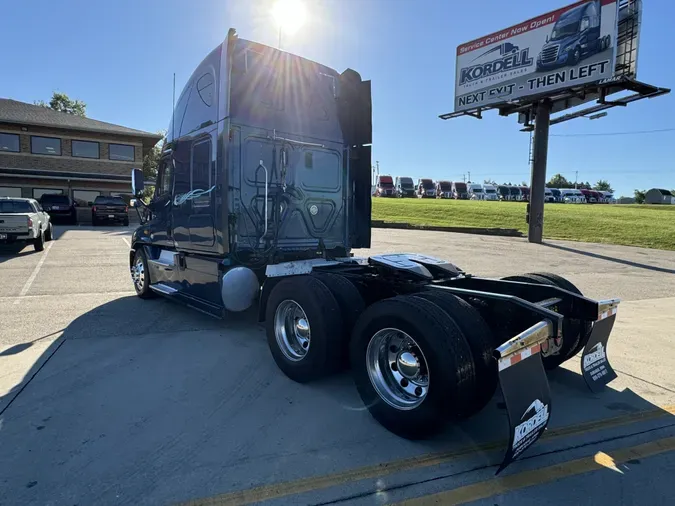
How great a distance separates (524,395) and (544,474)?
21.9 inches

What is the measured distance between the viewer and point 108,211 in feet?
84.6

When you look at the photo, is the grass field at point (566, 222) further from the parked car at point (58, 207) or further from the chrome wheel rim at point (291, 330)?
the chrome wheel rim at point (291, 330)

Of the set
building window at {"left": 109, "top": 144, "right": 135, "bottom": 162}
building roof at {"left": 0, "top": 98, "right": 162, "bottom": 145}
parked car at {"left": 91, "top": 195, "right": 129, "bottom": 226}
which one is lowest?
parked car at {"left": 91, "top": 195, "right": 129, "bottom": 226}

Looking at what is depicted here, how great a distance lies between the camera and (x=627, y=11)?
17266mm

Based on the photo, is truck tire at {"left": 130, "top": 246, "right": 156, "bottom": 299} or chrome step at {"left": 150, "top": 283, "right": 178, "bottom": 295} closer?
chrome step at {"left": 150, "top": 283, "right": 178, "bottom": 295}

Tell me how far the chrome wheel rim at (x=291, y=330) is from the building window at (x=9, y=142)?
→ 3308 cm

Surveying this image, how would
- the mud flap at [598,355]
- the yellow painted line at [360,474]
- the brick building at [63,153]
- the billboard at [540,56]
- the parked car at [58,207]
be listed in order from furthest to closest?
the brick building at [63,153] < the parked car at [58,207] < the billboard at [540,56] < the mud flap at [598,355] < the yellow painted line at [360,474]

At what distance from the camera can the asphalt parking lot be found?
8.96 feet

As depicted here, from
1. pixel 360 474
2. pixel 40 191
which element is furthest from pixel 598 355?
pixel 40 191

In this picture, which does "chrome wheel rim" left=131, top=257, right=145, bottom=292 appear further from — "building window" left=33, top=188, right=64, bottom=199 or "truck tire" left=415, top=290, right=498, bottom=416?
"building window" left=33, top=188, right=64, bottom=199

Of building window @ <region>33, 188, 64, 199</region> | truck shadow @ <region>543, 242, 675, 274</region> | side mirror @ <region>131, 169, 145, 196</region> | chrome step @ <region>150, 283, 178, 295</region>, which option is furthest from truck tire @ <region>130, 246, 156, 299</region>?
building window @ <region>33, 188, 64, 199</region>

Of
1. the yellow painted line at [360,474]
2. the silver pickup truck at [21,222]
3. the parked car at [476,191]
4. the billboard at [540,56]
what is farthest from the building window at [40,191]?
the parked car at [476,191]

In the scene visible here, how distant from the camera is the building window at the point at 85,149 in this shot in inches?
1237

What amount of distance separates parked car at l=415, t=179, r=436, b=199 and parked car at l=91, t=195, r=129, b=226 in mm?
35682
